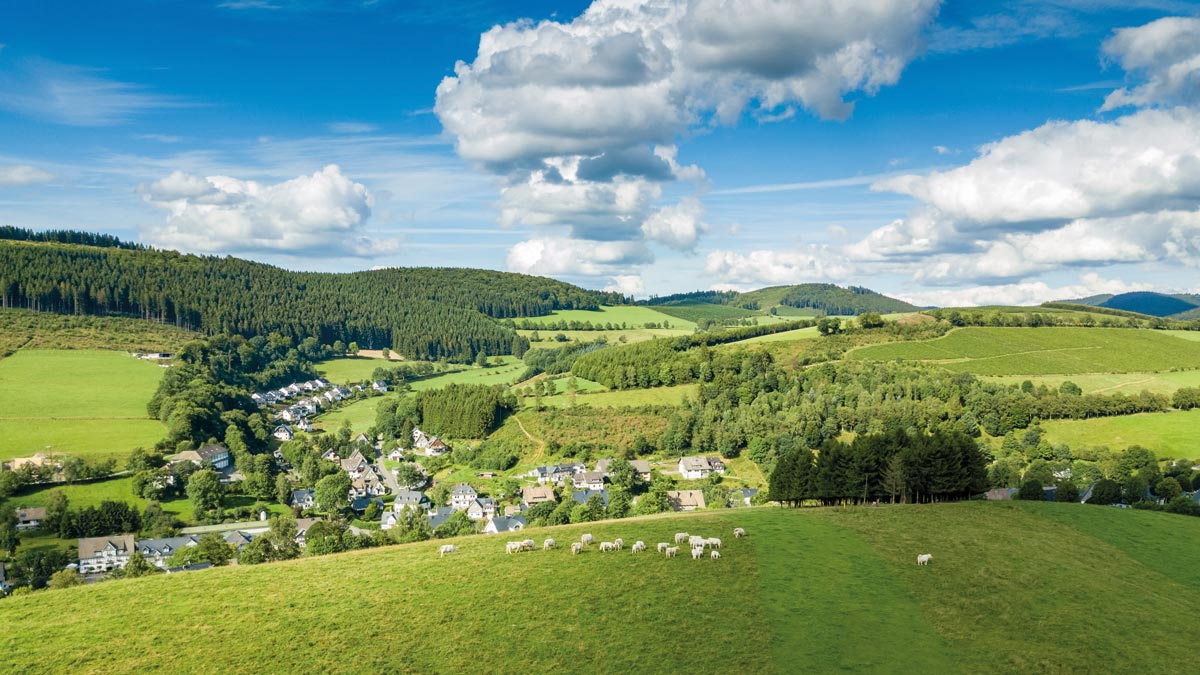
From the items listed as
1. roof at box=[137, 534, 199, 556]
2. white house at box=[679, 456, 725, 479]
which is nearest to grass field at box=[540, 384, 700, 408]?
white house at box=[679, 456, 725, 479]

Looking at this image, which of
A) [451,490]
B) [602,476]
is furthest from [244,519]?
[602,476]

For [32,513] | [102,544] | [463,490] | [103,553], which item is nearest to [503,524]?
[463,490]

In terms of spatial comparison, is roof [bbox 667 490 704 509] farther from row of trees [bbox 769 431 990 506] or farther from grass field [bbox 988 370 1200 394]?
grass field [bbox 988 370 1200 394]

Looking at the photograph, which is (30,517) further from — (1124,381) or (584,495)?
(1124,381)

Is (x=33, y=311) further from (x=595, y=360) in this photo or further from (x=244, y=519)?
(x=595, y=360)

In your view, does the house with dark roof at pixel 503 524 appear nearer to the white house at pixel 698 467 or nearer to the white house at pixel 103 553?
the white house at pixel 698 467

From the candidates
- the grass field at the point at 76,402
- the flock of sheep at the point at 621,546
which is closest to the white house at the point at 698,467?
the flock of sheep at the point at 621,546
